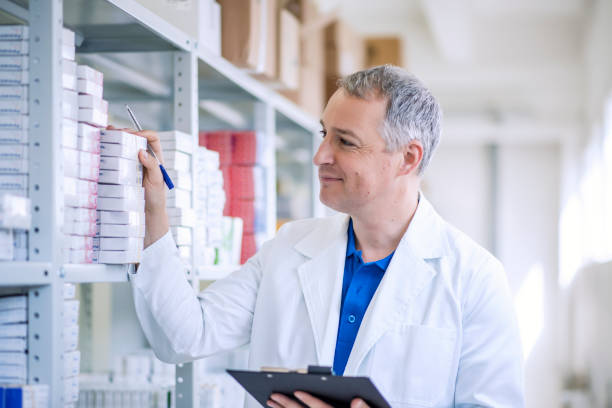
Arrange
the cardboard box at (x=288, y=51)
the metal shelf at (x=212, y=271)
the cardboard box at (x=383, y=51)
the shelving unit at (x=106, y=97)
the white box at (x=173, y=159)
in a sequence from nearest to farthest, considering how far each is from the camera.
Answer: the shelving unit at (x=106, y=97) → the white box at (x=173, y=159) → the metal shelf at (x=212, y=271) → the cardboard box at (x=288, y=51) → the cardboard box at (x=383, y=51)

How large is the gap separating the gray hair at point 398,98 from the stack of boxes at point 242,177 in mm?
1046

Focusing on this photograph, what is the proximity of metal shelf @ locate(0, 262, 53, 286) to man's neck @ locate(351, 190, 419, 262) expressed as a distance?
0.84 meters

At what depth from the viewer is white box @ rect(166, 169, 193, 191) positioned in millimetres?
2049

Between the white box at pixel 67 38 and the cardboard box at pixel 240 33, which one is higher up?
the cardboard box at pixel 240 33

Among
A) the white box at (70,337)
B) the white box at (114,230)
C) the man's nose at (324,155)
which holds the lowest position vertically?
the white box at (70,337)

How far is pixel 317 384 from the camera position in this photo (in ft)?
4.94

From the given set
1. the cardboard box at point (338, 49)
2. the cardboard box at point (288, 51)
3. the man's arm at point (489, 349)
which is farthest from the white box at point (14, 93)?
the cardboard box at point (338, 49)

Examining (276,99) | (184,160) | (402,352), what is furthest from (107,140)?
(276,99)

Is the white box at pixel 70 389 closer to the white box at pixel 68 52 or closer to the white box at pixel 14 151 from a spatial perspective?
the white box at pixel 14 151

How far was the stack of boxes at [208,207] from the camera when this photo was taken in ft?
7.50

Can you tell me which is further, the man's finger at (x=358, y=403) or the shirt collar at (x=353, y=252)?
the shirt collar at (x=353, y=252)

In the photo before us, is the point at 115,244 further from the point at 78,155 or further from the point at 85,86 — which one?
the point at 85,86

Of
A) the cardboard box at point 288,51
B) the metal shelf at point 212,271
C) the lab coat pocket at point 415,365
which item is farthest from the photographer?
the cardboard box at point 288,51

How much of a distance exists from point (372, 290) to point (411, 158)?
0.37 meters
